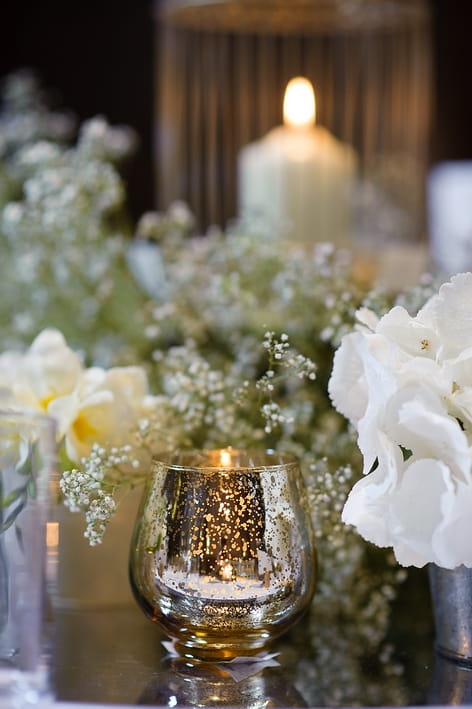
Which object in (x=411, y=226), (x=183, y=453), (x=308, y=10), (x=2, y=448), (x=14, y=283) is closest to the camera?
(x=2, y=448)

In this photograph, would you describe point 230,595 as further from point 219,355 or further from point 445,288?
point 219,355

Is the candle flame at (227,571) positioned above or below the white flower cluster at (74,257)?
below

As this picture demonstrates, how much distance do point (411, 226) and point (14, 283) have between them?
48cm

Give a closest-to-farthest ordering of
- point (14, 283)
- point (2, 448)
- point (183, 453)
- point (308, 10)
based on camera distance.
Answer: point (2, 448), point (183, 453), point (14, 283), point (308, 10)

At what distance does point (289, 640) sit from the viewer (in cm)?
49

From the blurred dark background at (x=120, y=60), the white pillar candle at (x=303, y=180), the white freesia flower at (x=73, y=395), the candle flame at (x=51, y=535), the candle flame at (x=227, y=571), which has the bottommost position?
the candle flame at (x=227, y=571)

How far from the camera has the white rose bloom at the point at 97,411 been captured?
1.59ft

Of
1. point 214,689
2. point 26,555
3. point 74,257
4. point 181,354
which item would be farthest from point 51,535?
point 74,257

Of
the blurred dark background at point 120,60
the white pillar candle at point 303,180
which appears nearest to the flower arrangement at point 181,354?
the white pillar candle at point 303,180

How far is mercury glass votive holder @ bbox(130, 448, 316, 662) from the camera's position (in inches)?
15.9

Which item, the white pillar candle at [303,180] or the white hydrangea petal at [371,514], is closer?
the white hydrangea petal at [371,514]

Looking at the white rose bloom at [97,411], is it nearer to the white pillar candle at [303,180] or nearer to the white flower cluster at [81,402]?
the white flower cluster at [81,402]

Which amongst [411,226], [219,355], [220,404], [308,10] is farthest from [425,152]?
[220,404]

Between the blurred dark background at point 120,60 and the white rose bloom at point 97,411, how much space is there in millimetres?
1821
